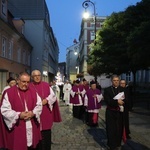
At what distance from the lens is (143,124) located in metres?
13.4

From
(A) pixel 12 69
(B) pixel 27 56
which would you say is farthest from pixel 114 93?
(B) pixel 27 56

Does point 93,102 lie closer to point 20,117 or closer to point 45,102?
point 45,102

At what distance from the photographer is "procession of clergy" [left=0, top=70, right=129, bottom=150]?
6.04 m

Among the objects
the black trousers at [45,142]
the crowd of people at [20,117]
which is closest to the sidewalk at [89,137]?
the black trousers at [45,142]

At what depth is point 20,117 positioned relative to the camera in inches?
235

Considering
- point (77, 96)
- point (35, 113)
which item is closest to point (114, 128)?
point (35, 113)

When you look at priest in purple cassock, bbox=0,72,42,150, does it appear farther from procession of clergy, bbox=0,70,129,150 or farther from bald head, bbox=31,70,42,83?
bald head, bbox=31,70,42,83

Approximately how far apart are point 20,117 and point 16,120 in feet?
0.27

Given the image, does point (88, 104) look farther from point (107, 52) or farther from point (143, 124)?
point (107, 52)

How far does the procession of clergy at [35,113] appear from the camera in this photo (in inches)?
238

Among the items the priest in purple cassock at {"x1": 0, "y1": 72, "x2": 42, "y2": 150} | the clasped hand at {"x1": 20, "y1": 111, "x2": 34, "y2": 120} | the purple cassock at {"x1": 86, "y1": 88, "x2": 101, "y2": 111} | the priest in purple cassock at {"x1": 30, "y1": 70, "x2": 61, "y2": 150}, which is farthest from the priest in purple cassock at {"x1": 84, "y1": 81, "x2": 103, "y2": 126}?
the clasped hand at {"x1": 20, "y1": 111, "x2": 34, "y2": 120}

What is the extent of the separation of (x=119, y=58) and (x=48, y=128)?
70.1ft

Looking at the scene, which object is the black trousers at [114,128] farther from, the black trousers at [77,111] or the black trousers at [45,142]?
the black trousers at [77,111]

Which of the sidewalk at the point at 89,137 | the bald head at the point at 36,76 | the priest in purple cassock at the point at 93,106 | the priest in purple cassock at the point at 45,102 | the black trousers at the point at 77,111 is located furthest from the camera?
the black trousers at the point at 77,111
